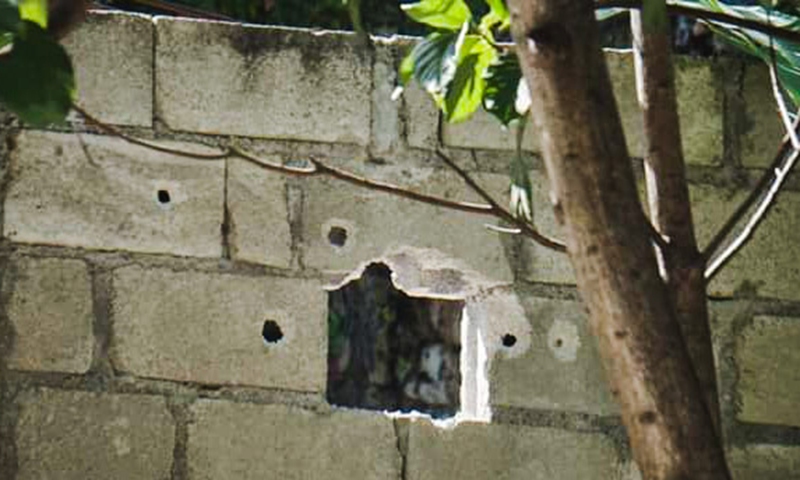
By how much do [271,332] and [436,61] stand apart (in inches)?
42.2

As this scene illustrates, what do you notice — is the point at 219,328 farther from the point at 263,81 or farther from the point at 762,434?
the point at 762,434

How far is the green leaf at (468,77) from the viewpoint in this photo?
1847 millimetres

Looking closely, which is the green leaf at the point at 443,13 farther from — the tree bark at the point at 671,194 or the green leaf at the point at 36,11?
the green leaf at the point at 36,11

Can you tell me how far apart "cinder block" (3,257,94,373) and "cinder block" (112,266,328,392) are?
3.1 inches

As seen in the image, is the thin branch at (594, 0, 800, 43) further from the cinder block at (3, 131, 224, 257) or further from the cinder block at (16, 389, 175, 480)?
the cinder block at (16, 389, 175, 480)

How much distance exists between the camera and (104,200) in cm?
276

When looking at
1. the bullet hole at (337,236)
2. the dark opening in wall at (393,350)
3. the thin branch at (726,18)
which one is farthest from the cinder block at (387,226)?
the dark opening in wall at (393,350)

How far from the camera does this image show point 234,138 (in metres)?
2.73

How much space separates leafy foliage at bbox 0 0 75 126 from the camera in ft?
3.26

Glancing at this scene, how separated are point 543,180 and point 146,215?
0.70 metres

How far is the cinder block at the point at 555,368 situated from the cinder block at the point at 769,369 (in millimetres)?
244

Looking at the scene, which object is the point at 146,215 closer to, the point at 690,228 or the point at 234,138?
the point at 234,138

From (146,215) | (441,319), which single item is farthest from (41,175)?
(441,319)

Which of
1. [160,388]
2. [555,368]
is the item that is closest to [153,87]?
[160,388]
